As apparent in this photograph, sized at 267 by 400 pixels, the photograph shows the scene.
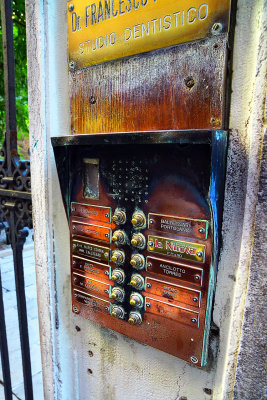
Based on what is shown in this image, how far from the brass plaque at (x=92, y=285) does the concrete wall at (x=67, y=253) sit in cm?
11

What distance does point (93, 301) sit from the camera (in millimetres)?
1229

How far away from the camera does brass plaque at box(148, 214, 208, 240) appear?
2.91ft

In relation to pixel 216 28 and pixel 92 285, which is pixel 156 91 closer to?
pixel 216 28

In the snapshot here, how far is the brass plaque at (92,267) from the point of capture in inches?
45.7

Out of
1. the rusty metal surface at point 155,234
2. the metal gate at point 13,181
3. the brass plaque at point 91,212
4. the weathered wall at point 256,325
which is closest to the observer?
the weathered wall at point 256,325

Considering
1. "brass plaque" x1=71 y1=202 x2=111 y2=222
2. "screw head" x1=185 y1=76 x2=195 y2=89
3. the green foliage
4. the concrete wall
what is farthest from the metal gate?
the green foliage

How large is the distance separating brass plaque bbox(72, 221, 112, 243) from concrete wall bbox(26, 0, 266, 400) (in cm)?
14

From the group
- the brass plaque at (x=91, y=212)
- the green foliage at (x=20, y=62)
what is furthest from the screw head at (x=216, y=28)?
the green foliage at (x=20, y=62)

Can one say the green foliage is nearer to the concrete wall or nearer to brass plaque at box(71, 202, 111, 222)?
the concrete wall

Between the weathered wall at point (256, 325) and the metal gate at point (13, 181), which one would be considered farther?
the metal gate at point (13, 181)

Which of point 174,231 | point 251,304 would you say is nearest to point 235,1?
point 174,231

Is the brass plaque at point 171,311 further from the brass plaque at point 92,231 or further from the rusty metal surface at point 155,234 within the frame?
the brass plaque at point 92,231

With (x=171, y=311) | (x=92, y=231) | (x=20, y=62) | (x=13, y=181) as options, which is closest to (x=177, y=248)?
(x=171, y=311)

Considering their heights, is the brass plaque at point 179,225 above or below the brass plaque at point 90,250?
above
